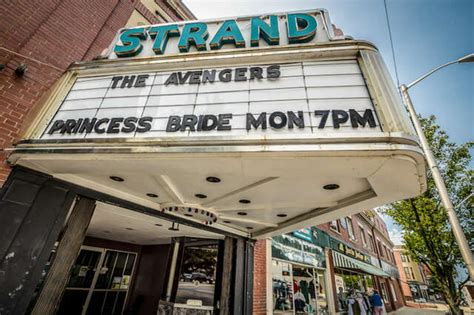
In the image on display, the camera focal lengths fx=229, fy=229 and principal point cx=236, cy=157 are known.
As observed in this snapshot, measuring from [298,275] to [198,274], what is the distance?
447 cm

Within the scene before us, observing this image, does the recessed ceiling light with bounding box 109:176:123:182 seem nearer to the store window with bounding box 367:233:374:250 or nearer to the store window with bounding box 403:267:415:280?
the store window with bounding box 367:233:374:250

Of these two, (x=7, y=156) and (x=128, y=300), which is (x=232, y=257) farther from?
(x=128, y=300)

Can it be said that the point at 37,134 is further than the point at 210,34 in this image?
No

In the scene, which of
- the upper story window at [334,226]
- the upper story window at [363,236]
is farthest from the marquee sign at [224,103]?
the upper story window at [363,236]

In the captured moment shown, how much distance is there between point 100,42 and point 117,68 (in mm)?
2493

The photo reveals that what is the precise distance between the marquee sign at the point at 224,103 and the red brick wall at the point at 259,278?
5776 mm

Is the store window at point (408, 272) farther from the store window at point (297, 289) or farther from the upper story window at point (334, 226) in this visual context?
the store window at point (297, 289)

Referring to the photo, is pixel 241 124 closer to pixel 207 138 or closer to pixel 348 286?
pixel 207 138

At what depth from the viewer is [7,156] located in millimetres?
3346

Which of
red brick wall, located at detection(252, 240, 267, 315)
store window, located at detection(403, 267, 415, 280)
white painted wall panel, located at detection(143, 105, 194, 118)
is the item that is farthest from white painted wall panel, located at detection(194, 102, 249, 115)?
store window, located at detection(403, 267, 415, 280)

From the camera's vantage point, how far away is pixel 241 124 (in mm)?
2840

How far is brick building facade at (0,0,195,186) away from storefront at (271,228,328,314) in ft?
25.7

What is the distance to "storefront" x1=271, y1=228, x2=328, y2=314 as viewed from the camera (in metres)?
8.45

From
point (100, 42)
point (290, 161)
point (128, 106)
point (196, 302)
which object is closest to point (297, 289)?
point (196, 302)
